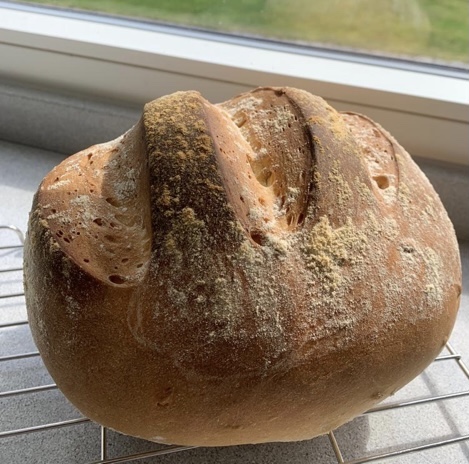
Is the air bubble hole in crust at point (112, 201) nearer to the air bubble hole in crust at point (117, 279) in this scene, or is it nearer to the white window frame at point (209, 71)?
the air bubble hole in crust at point (117, 279)

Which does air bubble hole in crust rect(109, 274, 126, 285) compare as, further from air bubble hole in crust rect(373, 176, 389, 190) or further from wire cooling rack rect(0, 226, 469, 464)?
air bubble hole in crust rect(373, 176, 389, 190)

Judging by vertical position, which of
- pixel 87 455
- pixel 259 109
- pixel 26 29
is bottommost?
pixel 87 455

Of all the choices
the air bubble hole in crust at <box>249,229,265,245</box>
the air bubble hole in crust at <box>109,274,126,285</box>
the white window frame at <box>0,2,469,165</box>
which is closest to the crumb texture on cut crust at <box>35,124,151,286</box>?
the air bubble hole in crust at <box>109,274,126,285</box>

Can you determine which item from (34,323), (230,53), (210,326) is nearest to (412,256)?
(210,326)

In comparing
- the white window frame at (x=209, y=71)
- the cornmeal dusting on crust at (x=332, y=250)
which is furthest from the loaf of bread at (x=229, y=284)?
the white window frame at (x=209, y=71)

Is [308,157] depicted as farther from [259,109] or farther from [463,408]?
[463,408]

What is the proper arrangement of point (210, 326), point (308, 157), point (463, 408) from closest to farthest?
point (210, 326)
point (308, 157)
point (463, 408)
